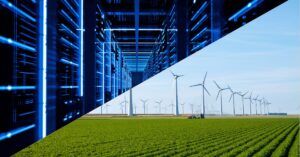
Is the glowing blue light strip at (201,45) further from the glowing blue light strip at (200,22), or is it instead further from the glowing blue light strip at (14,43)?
the glowing blue light strip at (14,43)

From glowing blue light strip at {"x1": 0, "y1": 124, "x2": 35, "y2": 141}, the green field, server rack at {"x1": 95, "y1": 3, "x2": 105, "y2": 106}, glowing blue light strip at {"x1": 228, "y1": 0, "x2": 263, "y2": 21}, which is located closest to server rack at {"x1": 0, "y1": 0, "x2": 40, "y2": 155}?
glowing blue light strip at {"x1": 0, "y1": 124, "x2": 35, "y2": 141}

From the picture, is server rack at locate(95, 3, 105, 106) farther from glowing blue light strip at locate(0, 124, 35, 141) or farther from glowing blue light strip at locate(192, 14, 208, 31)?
glowing blue light strip at locate(0, 124, 35, 141)

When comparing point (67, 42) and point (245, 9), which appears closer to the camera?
point (245, 9)

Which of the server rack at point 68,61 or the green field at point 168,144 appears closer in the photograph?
the server rack at point 68,61

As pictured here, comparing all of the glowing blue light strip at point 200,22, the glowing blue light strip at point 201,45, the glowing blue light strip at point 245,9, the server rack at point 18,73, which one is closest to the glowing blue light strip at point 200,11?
the glowing blue light strip at point 200,22

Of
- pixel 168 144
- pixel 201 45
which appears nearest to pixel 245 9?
pixel 201 45

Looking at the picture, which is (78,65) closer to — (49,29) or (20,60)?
(49,29)

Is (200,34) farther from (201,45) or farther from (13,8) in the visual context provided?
(13,8)

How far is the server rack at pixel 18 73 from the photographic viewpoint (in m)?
3.60

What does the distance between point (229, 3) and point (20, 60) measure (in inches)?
146

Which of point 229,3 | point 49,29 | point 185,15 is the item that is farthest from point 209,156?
point 49,29

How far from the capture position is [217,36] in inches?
300

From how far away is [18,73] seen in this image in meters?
4.05

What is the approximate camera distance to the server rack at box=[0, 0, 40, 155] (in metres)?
3.60
